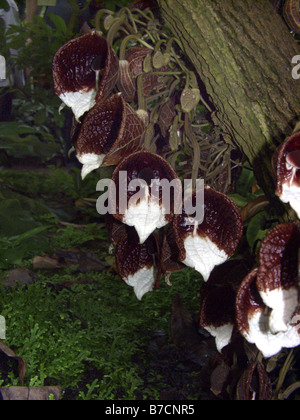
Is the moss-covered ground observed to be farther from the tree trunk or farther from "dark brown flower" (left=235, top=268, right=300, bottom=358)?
the tree trunk

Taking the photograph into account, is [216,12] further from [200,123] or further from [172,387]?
[172,387]

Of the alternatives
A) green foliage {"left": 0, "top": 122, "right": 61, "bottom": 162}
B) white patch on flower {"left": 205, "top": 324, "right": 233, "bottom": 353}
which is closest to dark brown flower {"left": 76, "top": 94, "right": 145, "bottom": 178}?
white patch on flower {"left": 205, "top": 324, "right": 233, "bottom": 353}

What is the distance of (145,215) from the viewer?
0.57 m

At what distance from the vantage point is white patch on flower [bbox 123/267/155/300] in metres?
0.72

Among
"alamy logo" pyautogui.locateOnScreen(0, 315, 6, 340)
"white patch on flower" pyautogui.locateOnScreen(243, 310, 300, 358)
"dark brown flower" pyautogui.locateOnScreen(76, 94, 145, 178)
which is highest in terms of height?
"dark brown flower" pyautogui.locateOnScreen(76, 94, 145, 178)

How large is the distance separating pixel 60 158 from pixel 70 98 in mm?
3024

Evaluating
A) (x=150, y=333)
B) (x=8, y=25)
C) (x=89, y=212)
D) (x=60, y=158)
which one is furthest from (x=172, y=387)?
(x=60, y=158)

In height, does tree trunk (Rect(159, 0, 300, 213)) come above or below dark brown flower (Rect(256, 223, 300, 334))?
above

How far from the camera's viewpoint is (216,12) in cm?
62

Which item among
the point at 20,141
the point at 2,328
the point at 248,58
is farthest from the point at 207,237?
the point at 20,141

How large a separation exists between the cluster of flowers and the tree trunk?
10 cm

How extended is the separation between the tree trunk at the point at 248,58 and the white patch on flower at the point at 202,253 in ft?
0.53

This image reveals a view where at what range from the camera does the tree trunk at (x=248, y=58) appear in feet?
2.01

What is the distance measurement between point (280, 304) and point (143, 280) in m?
0.27
